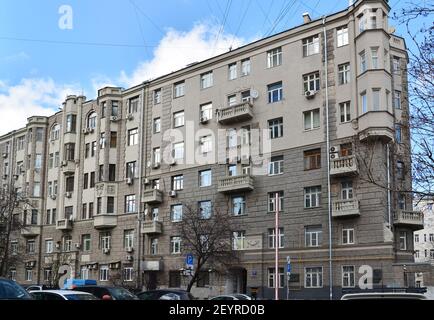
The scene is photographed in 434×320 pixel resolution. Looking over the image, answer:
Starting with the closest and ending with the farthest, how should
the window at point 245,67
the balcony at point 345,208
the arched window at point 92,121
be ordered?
the balcony at point 345,208 < the window at point 245,67 < the arched window at point 92,121

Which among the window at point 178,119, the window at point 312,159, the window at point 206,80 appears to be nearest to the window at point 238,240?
the window at point 312,159

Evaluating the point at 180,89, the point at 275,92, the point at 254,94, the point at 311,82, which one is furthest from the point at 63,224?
the point at 311,82

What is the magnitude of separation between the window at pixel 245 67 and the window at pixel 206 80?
7.03ft

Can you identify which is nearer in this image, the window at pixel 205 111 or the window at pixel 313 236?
the window at pixel 313 236

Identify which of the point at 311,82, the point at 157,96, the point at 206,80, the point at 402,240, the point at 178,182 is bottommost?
the point at 402,240

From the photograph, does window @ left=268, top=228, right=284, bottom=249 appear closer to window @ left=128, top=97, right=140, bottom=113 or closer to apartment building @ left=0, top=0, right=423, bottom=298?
apartment building @ left=0, top=0, right=423, bottom=298

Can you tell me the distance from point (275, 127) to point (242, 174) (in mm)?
3313

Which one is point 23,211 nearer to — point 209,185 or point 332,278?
point 209,185

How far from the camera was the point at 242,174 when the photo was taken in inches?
1280

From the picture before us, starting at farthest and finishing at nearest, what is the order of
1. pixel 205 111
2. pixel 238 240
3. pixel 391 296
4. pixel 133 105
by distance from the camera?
1. pixel 133 105
2. pixel 205 111
3. pixel 238 240
4. pixel 391 296

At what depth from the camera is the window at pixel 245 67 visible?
33.4 metres

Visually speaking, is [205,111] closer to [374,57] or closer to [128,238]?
[128,238]

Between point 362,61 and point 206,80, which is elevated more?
point 206,80

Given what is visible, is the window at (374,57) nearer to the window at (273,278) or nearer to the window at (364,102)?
the window at (364,102)
